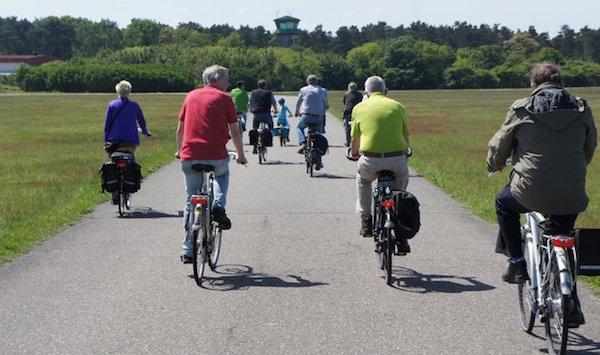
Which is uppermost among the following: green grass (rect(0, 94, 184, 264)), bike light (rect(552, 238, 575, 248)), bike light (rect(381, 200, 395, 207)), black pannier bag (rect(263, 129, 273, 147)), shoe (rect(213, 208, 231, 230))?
bike light (rect(552, 238, 575, 248))

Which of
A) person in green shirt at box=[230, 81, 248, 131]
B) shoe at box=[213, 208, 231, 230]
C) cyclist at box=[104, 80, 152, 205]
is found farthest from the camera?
person in green shirt at box=[230, 81, 248, 131]

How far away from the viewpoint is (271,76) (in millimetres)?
136875

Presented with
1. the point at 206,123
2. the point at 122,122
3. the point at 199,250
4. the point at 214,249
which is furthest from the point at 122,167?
the point at 199,250

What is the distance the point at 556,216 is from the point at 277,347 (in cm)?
200

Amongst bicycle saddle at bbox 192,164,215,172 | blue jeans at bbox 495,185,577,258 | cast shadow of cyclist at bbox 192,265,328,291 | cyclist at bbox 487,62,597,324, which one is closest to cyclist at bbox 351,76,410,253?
cast shadow of cyclist at bbox 192,265,328,291

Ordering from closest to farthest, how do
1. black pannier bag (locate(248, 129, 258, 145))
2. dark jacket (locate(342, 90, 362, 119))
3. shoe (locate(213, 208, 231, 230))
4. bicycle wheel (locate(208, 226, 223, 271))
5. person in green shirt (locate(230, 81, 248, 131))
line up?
shoe (locate(213, 208, 231, 230)), bicycle wheel (locate(208, 226, 223, 271)), black pannier bag (locate(248, 129, 258, 145)), dark jacket (locate(342, 90, 362, 119)), person in green shirt (locate(230, 81, 248, 131))

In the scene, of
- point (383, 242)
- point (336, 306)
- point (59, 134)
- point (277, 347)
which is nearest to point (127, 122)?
point (383, 242)

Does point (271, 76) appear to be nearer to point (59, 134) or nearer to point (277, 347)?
point (59, 134)

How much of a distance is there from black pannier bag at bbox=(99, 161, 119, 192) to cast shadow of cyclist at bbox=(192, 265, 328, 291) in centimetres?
434

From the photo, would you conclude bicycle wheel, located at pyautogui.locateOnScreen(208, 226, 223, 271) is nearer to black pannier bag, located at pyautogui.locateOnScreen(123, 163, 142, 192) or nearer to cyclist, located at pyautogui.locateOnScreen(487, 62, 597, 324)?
cyclist, located at pyautogui.locateOnScreen(487, 62, 597, 324)

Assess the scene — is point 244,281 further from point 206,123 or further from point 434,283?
point 434,283

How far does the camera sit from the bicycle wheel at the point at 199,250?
311 inches

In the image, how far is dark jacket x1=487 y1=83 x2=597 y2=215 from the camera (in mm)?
5668

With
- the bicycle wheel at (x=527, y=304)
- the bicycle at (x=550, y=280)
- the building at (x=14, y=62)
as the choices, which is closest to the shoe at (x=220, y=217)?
the bicycle wheel at (x=527, y=304)
